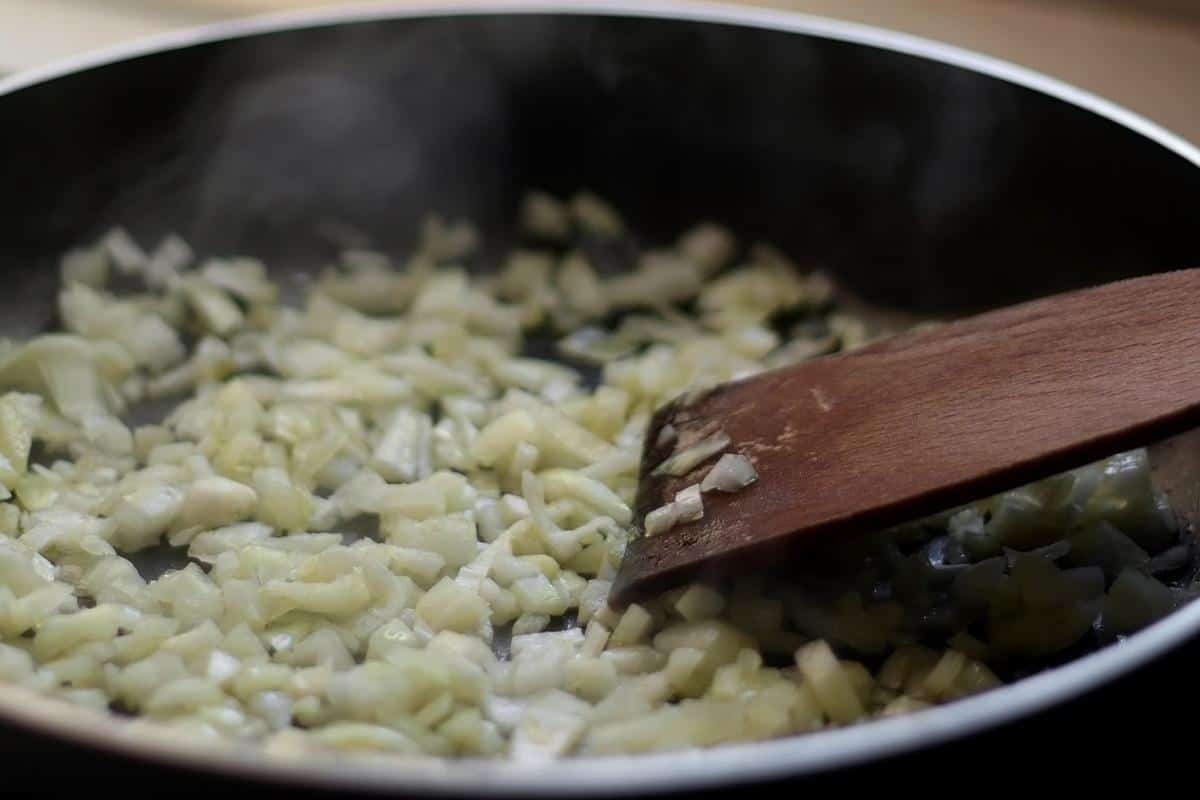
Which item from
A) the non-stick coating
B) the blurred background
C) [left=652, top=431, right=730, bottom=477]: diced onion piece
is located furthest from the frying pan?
[left=652, top=431, right=730, bottom=477]: diced onion piece

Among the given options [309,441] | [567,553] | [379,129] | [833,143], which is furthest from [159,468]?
[833,143]

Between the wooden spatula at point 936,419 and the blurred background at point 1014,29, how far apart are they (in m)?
0.72

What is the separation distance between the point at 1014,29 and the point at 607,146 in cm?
71

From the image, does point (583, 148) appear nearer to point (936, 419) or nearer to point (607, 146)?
point (607, 146)

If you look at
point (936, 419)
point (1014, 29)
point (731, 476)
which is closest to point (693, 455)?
point (731, 476)

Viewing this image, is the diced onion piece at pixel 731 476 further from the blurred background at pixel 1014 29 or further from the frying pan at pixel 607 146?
the blurred background at pixel 1014 29

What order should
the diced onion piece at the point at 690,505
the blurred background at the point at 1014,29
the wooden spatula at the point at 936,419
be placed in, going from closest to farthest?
the wooden spatula at the point at 936,419, the diced onion piece at the point at 690,505, the blurred background at the point at 1014,29

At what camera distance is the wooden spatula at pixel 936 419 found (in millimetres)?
1000

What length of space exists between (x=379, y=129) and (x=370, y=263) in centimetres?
19

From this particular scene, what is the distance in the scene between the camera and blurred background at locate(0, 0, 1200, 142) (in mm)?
1740

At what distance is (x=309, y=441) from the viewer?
1357mm

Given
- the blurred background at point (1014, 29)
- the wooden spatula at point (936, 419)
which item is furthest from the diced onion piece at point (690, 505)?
the blurred background at point (1014, 29)

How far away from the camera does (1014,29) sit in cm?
189

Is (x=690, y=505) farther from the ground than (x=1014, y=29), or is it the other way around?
(x=1014, y=29)
